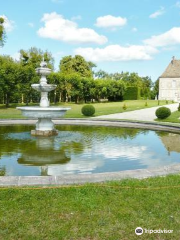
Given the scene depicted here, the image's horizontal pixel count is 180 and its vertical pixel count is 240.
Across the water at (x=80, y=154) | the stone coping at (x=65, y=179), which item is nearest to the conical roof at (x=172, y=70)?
the water at (x=80, y=154)

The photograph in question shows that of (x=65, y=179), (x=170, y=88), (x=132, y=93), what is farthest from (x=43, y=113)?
(x=170, y=88)

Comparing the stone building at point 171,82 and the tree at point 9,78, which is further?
the stone building at point 171,82

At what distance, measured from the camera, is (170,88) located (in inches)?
2685

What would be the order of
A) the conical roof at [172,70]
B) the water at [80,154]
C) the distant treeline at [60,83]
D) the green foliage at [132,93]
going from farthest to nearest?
1. the conical roof at [172,70]
2. the green foliage at [132,93]
3. the distant treeline at [60,83]
4. the water at [80,154]

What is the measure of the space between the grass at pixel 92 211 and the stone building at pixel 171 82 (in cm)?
6632

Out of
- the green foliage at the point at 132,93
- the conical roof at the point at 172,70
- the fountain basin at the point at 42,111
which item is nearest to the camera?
the fountain basin at the point at 42,111

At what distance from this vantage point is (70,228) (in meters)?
3.42

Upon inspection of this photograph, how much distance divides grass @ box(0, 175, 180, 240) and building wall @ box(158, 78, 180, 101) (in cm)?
6632

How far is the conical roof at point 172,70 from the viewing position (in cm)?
6856

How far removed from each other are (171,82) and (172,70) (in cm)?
332

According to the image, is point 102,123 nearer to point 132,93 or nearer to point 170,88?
point 132,93

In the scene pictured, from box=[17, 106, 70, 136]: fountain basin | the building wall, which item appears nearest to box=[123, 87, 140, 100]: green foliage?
the building wall

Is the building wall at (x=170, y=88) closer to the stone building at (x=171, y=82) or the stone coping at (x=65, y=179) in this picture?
the stone building at (x=171, y=82)

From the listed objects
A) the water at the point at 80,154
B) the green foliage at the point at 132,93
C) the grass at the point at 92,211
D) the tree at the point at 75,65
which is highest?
the tree at the point at 75,65
